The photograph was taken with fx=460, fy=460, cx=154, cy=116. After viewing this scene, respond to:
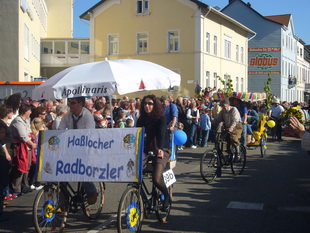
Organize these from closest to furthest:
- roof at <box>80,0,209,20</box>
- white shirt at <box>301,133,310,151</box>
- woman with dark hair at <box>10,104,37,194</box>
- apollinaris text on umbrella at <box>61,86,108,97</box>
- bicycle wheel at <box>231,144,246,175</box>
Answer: white shirt at <box>301,133,310,151</box> < apollinaris text on umbrella at <box>61,86,108,97</box> < woman with dark hair at <box>10,104,37,194</box> < bicycle wheel at <box>231,144,246,175</box> < roof at <box>80,0,209,20</box>

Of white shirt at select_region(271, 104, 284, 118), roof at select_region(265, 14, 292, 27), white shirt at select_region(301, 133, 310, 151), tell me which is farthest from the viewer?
roof at select_region(265, 14, 292, 27)

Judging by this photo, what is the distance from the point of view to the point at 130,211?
590 cm

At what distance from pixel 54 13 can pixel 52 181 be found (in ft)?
165

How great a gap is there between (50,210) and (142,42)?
30742 millimetres

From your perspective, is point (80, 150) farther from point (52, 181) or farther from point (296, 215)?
point (296, 215)

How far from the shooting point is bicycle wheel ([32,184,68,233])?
5.94 meters

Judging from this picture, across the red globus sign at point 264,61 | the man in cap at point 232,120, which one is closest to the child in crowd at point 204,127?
the man in cap at point 232,120

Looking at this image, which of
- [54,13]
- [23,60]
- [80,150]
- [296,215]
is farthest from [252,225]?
[54,13]

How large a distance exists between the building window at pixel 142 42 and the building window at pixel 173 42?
1.90 meters

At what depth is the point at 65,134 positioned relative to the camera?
6.42 m

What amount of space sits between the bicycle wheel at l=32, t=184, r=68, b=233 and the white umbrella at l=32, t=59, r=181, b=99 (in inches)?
60.7

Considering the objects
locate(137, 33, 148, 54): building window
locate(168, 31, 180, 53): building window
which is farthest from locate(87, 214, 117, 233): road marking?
locate(137, 33, 148, 54): building window

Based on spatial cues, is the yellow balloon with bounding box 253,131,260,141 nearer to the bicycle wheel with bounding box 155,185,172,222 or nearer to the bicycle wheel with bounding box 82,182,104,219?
the bicycle wheel with bounding box 155,185,172,222

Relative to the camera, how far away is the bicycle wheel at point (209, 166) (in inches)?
404
